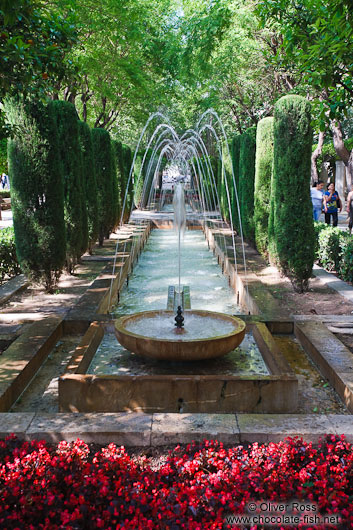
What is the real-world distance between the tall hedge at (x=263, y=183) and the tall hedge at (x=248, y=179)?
168 cm

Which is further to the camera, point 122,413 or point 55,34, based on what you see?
point 55,34

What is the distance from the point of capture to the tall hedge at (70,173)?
8969 millimetres

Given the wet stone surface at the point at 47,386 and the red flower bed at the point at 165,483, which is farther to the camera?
the wet stone surface at the point at 47,386

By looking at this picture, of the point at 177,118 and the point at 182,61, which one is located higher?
the point at 177,118

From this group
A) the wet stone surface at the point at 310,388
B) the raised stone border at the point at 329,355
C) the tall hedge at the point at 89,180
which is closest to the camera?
the wet stone surface at the point at 310,388

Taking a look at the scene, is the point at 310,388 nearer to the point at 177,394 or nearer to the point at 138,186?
the point at 177,394

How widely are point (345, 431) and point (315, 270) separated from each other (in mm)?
6593

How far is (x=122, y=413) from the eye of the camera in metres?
3.47

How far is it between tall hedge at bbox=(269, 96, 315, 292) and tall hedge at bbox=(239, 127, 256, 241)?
459 cm

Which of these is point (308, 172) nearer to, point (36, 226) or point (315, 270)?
point (315, 270)

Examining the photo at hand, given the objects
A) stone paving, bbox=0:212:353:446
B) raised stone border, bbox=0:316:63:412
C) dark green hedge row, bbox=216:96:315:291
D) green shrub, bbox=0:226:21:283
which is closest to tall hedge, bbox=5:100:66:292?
green shrub, bbox=0:226:21:283

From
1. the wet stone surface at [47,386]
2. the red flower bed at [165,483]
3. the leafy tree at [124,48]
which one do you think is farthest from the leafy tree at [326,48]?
the leafy tree at [124,48]

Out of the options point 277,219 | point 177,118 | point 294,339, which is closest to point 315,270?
point 277,219

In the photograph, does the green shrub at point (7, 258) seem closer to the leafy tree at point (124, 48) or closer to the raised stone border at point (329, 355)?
the raised stone border at point (329, 355)
